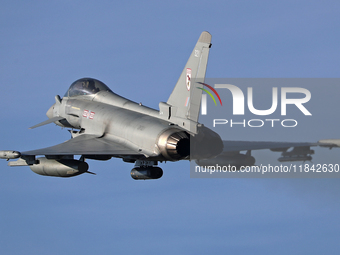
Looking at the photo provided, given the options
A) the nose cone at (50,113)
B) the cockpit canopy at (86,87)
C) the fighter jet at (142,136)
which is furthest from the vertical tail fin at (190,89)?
the nose cone at (50,113)

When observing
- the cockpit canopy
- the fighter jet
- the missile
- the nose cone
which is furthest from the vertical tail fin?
the nose cone

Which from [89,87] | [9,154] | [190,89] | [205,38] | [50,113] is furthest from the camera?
[50,113]

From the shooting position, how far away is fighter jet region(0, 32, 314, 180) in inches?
1458

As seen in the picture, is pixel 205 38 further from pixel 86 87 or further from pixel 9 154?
pixel 9 154

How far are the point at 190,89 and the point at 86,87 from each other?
396 inches

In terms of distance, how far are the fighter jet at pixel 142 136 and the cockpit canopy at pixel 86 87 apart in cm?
9

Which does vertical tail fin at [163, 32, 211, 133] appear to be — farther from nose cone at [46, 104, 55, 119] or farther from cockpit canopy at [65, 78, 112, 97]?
nose cone at [46, 104, 55, 119]

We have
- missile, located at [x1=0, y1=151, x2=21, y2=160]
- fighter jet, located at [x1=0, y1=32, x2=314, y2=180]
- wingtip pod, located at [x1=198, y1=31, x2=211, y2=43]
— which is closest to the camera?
fighter jet, located at [x1=0, y1=32, x2=314, y2=180]

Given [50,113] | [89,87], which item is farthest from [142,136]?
[50,113]

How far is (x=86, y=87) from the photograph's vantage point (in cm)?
4556

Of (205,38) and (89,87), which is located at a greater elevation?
(205,38)

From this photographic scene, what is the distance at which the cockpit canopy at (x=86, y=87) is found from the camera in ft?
149

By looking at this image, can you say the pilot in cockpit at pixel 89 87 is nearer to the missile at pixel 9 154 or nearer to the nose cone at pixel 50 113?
the nose cone at pixel 50 113

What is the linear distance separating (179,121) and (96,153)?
501 centimetres
